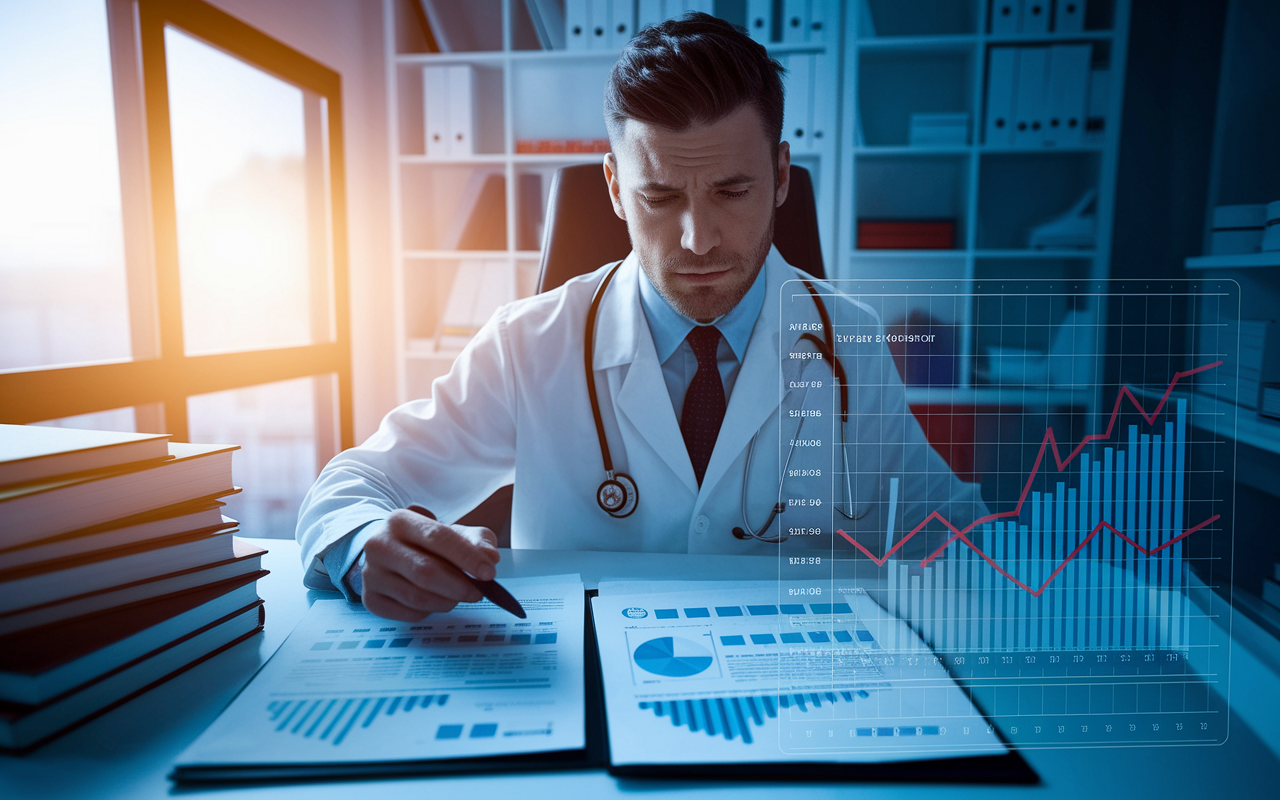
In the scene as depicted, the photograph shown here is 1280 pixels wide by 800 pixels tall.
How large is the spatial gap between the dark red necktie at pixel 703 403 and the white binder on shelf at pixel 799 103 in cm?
148

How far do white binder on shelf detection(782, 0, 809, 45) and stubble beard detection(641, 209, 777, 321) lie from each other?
162 cm

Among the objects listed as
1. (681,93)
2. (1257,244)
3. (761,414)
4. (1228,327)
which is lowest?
(761,414)

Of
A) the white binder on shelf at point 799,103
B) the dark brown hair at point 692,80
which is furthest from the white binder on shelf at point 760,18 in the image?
the dark brown hair at point 692,80

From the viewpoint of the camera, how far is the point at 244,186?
225 cm

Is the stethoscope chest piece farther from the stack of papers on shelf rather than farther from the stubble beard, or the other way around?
the stack of papers on shelf

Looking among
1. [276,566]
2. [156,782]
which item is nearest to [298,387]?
[276,566]

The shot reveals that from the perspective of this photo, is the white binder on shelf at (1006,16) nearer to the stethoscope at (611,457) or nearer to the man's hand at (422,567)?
the stethoscope at (611,457)

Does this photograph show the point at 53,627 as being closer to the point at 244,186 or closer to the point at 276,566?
the point at 276,566

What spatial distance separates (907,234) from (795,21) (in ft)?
2.64

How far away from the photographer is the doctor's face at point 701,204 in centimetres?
90

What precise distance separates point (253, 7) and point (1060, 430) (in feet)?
8.01

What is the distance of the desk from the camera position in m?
0.41

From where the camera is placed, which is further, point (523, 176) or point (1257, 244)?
point (523, 176)

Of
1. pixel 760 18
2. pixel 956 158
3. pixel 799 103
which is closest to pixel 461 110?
pixel 760 18
